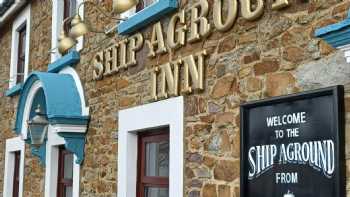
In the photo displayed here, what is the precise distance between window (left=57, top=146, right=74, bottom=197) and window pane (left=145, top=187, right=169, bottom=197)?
2.30m

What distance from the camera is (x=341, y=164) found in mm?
3492

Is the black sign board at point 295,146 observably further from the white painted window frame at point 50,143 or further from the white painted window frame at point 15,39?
the white painted window frame at point 15,39

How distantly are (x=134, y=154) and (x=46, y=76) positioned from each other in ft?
6.84

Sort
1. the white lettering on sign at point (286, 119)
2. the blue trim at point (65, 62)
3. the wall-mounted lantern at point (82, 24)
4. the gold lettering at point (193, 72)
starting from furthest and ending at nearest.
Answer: the blue trim at point (65, 62)
the wall-mounted lantern at point (82, 24)
the gold lettering at point (193, 72)
the white lettering on sign at point (286, 119)

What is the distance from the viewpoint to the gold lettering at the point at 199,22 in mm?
4871

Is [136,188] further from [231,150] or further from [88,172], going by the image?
[231,150]

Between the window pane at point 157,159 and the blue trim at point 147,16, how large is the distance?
3.77 feet

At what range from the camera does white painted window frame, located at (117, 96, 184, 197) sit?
5.09 meters

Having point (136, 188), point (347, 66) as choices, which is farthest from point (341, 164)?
point (136, 188)

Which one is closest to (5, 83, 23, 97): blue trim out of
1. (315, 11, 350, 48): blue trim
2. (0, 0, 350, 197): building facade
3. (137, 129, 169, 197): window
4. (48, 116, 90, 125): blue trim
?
(0, 0, 350, 197): building facade

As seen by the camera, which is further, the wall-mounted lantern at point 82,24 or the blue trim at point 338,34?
the wall-mounted lantern at point 82,24

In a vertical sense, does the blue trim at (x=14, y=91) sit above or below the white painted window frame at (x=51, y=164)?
above

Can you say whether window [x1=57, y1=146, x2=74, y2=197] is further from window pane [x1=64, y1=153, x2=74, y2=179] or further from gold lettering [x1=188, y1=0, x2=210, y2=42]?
gold lettering [x1=188, y1=0, x2=210, y2=42]

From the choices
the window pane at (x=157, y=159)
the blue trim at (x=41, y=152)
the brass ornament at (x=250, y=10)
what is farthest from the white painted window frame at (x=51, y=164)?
the brass ornament at (x=250, y=10)
